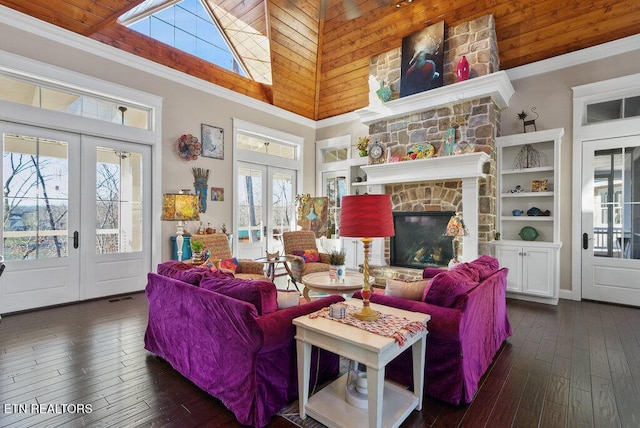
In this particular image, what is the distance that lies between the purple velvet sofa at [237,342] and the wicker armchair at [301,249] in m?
2.41

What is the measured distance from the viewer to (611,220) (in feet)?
14.9

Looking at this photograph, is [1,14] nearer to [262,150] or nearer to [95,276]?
[95,276]

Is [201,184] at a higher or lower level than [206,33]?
lower

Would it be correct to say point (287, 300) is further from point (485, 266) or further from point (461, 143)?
point (461, 143)

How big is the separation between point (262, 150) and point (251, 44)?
2075 millimetres

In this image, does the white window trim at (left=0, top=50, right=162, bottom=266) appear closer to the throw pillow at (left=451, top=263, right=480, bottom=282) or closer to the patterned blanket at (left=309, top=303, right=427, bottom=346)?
the patterned blanket at (left=309, top=303, right=427, bottom=346)

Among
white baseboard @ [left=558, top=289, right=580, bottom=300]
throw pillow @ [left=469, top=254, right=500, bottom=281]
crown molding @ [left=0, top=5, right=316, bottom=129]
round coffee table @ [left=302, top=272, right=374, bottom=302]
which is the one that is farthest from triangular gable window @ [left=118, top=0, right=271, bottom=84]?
white baseboard @ [left=558, top=289, right=580, bottom=300]

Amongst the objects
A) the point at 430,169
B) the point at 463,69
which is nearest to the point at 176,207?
the point at 430,169

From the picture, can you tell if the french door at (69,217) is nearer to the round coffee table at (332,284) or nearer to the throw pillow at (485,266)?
the round coffee table at (332,284)

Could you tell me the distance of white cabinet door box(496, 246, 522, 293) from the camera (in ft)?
15.5

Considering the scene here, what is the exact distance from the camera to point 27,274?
4027 millimetres

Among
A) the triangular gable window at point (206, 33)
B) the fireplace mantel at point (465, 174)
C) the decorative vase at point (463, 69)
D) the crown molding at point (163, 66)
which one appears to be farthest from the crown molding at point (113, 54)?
the decorative vase at point (463, 69)

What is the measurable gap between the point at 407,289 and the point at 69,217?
4.60m

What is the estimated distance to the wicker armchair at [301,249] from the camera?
4898 mm
